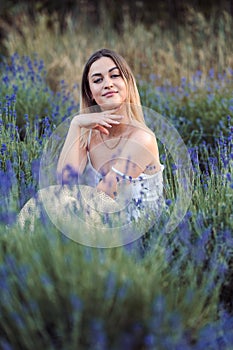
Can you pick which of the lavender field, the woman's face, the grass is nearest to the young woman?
the woman's face

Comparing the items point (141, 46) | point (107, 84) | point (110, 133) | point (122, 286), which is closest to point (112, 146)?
point (110, 133)

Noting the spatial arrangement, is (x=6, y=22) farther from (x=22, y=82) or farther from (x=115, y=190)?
(x=115, y=190)

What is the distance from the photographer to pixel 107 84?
3.23 m

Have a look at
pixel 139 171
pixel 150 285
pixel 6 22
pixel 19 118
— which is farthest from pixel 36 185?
pixel 6 22

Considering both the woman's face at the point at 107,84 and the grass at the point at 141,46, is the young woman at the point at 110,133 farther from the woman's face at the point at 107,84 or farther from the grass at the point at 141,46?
the grass at the point at 141,46

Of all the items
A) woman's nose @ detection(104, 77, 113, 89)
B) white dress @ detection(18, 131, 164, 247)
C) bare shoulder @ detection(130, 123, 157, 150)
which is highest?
woman's nose @ detection(104, 77, 113, 89)

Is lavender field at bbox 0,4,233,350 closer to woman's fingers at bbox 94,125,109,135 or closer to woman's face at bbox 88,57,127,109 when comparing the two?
woman's fingers at bbox 94,125,109,135

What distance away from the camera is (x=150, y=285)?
6.99 ft

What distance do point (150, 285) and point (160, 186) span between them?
1.11 m

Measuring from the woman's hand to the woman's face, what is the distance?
59 millimetres

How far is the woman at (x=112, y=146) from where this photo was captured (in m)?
2.91

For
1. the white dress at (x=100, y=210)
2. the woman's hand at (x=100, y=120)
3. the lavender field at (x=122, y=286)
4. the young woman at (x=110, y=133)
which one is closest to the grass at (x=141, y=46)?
the young woman at (x=110, y=133)

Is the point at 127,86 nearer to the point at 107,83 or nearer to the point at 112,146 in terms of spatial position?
the point at 107,83

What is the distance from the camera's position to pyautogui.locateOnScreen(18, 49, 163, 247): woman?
291cm
